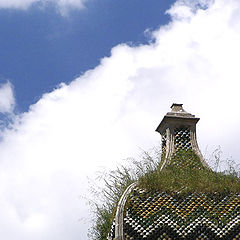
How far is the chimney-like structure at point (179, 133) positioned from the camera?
40.2 feet

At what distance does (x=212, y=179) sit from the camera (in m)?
10.8

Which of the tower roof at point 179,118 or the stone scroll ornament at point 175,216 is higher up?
the tower roof at point 179,118

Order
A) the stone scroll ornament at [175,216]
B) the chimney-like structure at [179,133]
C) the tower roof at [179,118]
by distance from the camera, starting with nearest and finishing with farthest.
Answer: the stone scroll ornament at [175,216]
the chimney-like structure at [179,133]
the tower roof at [179,118]

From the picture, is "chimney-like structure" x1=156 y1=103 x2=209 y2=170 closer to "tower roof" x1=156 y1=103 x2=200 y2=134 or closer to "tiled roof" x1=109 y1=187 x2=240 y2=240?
"tower roof" x1=156 y1=103 x2=200 y2=134

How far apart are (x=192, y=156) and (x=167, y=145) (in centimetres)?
73

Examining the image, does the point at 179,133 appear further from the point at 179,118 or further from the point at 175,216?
the point at 175,216

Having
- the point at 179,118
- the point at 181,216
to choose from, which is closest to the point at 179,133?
the point at 179,118

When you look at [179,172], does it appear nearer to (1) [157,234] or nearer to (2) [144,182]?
(2) [144,182]

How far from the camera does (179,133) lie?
12.6 metres

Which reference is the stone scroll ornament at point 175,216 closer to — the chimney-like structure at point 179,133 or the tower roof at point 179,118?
the chimney-like structure at point 179,133

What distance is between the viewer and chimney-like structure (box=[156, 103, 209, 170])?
12.2 m

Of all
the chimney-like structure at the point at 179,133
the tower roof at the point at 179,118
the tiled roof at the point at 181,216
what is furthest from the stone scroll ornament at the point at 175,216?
the tower roof at the point at 179,118

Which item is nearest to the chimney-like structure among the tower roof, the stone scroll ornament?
the tower roof

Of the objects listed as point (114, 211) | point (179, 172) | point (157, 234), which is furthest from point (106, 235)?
point (179, 172)
